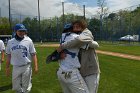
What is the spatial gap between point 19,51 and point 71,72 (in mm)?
2285

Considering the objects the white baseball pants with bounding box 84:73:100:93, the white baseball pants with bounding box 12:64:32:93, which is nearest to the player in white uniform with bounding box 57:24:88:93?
the white baseball pants with bounding box 84:73:100:93

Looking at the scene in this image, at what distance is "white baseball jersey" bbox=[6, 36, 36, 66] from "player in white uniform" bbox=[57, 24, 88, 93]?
200 cm

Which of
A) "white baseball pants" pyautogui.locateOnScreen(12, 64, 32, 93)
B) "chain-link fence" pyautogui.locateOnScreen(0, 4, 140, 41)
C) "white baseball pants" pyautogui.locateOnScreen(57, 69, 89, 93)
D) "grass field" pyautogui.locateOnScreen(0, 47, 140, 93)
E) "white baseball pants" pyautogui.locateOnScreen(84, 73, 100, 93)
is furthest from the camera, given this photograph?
"chain-link fence" pyautogui.locateOnScreen(0, 4, 140, 41)

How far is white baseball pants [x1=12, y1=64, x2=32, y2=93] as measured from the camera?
23.8 ft

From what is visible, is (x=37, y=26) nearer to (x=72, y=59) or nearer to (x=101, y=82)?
(x=101, y=82)

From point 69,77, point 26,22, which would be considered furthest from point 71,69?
point 26,22

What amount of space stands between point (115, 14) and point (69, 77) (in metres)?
45.5

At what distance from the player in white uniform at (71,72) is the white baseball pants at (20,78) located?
6.52ft

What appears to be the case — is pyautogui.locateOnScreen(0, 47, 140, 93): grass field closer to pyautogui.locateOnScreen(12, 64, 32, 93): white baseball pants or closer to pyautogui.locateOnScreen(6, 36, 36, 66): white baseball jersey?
pyautogui.locateOnScreen(12, 64, 32, 93): white baseball pants

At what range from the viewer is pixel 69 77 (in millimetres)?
5305

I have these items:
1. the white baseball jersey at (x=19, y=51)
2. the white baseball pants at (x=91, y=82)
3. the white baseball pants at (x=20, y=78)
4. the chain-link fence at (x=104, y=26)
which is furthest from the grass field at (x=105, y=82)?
the chain-link fence at (x=104, y=26)

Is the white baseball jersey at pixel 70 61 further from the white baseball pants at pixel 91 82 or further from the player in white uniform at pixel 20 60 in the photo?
the player in white uniform at pixel 20 60

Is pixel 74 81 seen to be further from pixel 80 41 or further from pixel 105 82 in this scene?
pixel 105 82

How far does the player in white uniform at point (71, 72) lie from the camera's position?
530 centimetres
